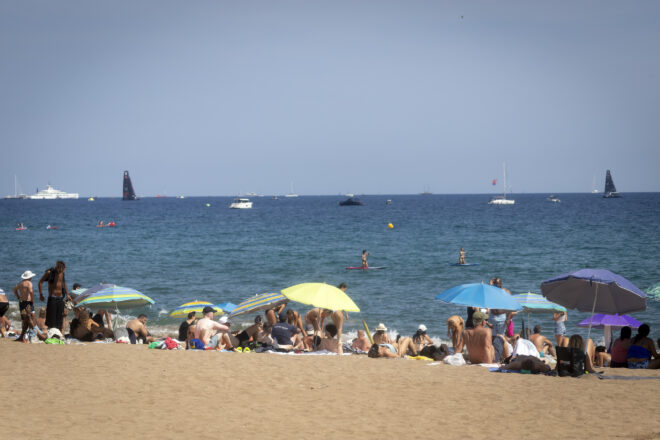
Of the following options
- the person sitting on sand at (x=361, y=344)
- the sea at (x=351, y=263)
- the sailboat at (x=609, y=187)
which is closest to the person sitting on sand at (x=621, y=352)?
the person sitting on sand at (x=361, y=344)

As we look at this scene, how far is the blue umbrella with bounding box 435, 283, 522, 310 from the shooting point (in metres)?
11.8

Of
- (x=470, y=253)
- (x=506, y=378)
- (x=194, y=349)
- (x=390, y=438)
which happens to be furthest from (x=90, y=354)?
(x=470, y=253)

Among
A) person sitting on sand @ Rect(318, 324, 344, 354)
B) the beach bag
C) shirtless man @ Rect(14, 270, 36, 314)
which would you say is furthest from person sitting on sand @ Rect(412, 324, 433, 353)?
shirtless man @ Rect(14, 270, 36, 314)

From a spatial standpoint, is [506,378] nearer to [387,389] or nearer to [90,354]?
[387,389]

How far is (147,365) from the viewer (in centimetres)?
1091

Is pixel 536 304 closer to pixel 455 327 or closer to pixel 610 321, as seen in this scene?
pixel 610 321

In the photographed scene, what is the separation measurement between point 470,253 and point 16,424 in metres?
39.6

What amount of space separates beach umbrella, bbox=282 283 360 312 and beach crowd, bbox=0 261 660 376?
54cm

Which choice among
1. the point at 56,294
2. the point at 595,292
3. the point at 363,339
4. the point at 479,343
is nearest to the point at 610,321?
the point at 595,292

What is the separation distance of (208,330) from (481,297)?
17.9 feet

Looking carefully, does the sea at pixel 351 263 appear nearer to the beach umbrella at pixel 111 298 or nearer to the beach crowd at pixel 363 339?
the beach umbrella at pixel 111 298

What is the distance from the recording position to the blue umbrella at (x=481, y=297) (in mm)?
11805

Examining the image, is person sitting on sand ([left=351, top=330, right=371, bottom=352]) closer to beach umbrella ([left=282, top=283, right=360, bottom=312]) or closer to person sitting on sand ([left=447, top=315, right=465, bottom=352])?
beach umbrella ([left=282, top=283, right=360, bottom=312])

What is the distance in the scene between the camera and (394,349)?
12.3 metres
